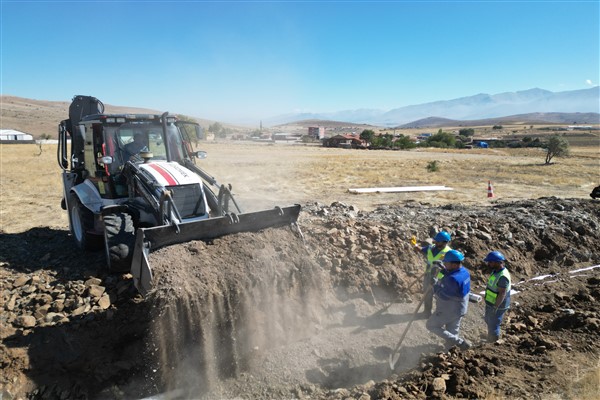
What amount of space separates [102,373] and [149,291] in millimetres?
1261

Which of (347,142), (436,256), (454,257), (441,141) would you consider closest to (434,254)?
(436,256)

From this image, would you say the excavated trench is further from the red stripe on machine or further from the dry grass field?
the dry grass field

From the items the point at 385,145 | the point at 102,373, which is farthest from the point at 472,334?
the point at 385,145

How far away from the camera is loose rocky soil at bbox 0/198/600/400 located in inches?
188

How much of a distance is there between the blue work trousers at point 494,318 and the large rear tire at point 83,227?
6.86m

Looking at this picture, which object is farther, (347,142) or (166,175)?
(347,142)

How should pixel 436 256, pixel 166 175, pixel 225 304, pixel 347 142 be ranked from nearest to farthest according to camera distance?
pixel 225 304 < pixel 436 256 < pixel 166 175 < pixel 347 142

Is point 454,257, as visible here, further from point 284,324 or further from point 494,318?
point 284,324

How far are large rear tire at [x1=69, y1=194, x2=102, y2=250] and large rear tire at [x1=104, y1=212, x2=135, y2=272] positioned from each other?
1.34 meters

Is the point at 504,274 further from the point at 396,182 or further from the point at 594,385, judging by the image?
the point at 396,182

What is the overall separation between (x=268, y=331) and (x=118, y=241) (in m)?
2.78

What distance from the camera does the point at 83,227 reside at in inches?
298

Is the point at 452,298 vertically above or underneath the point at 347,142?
underneath

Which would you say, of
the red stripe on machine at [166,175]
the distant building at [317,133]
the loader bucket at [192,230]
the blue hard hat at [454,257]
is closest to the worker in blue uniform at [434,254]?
the blue hard hat at [454,257]
